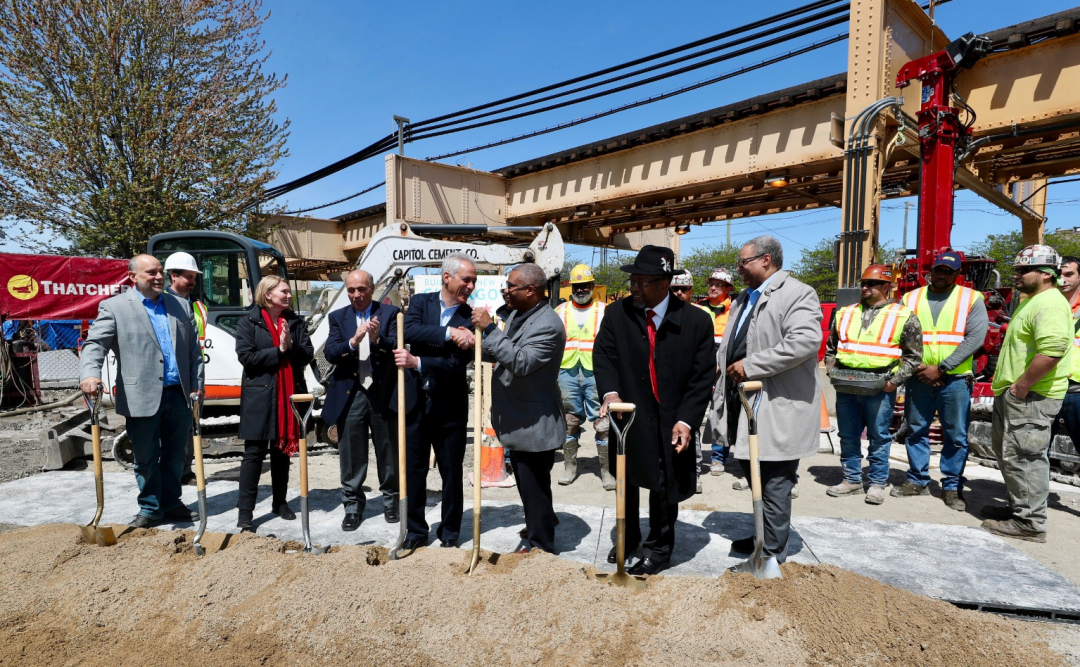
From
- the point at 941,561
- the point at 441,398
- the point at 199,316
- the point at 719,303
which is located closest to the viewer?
the point at 941,561

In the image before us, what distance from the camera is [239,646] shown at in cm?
267

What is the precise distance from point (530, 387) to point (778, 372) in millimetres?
1415

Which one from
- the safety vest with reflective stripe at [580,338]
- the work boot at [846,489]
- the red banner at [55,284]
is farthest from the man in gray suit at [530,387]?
the red banner at [55,284]

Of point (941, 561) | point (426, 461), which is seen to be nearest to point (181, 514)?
point (426, 461)

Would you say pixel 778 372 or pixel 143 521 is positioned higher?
pixel 778 372

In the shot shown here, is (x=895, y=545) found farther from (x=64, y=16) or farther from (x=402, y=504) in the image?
(x=64, y=16)

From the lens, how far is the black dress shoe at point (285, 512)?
439 cm

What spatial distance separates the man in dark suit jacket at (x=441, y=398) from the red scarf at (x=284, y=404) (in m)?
1.06

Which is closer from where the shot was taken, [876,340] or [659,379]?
[659,379]

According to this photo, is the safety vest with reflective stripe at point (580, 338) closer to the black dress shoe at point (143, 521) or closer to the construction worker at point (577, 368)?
the construction worker at point (577, 368)

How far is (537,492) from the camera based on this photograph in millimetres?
3512

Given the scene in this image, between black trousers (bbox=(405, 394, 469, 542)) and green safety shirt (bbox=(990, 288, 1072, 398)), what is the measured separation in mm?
3932

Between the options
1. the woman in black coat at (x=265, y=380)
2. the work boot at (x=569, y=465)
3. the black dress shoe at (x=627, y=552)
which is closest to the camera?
the black dress shoe at (x=627, y=552)

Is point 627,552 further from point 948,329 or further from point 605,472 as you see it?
point 948,329
